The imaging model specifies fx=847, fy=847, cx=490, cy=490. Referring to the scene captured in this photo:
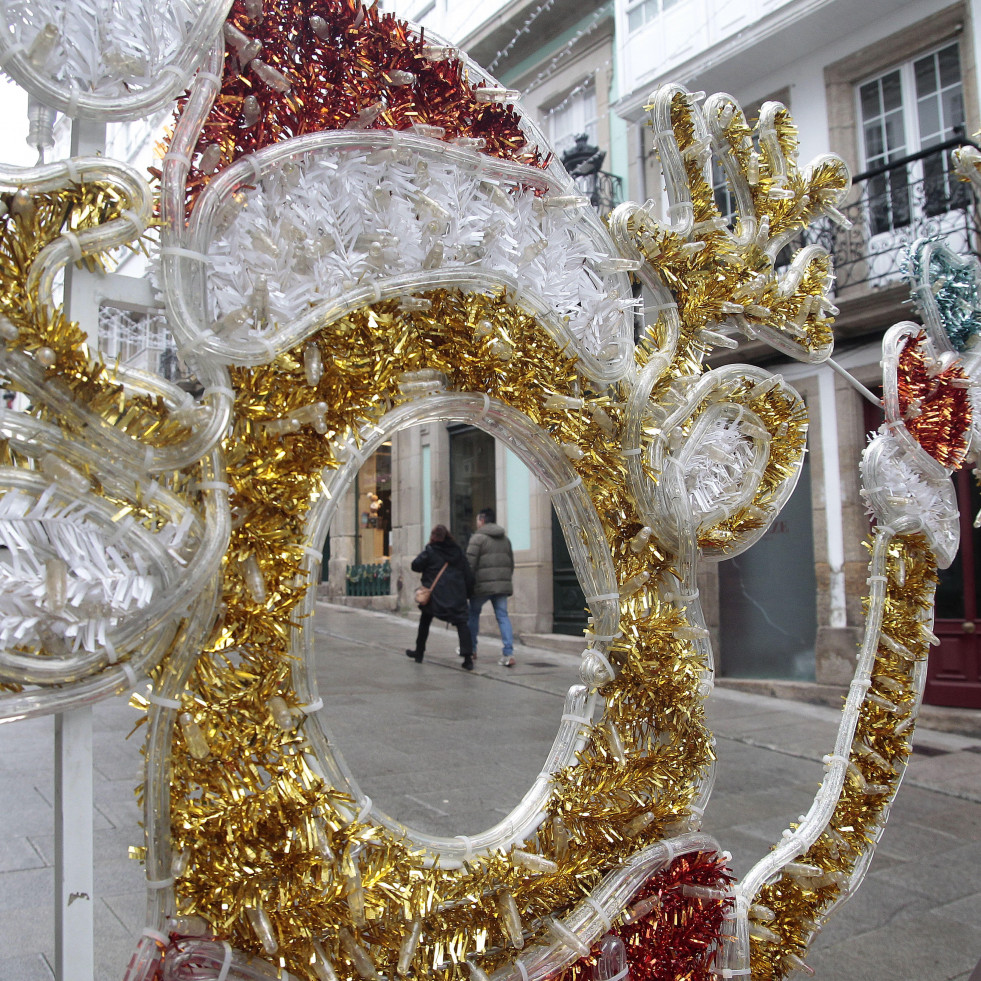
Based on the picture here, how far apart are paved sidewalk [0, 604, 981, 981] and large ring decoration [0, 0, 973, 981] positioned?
89cm

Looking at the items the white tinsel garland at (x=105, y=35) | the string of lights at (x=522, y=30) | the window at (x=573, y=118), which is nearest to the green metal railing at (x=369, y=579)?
the window at (x=573, y=118)

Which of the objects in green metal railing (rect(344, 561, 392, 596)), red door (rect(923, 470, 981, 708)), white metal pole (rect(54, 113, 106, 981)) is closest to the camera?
white metal pole (rect(54, 113, 106, 981))

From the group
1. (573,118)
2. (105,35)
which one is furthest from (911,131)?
(105,35)

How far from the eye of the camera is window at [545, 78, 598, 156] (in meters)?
9.00

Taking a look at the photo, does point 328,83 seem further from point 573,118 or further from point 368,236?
point 573,118

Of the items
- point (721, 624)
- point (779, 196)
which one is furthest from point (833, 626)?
point (779, 196)

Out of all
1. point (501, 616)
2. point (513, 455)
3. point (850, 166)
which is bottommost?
point (501, 616)

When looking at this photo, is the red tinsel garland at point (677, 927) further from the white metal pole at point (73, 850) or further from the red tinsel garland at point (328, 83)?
the red tinsel garland at point (328, 83)

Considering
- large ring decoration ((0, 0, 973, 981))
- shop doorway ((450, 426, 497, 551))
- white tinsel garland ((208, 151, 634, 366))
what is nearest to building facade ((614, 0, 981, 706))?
→ shop doorway ((450, 426, 497, 551))

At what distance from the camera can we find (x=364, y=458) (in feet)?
4.25

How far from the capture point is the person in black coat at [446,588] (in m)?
6.51

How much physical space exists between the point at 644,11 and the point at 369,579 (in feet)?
25.2

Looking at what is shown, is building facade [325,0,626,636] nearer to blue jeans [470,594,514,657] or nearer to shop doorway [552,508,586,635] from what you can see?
shop doorway [552,508,586,635]

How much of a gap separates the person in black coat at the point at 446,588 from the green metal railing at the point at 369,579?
4.85 metres
